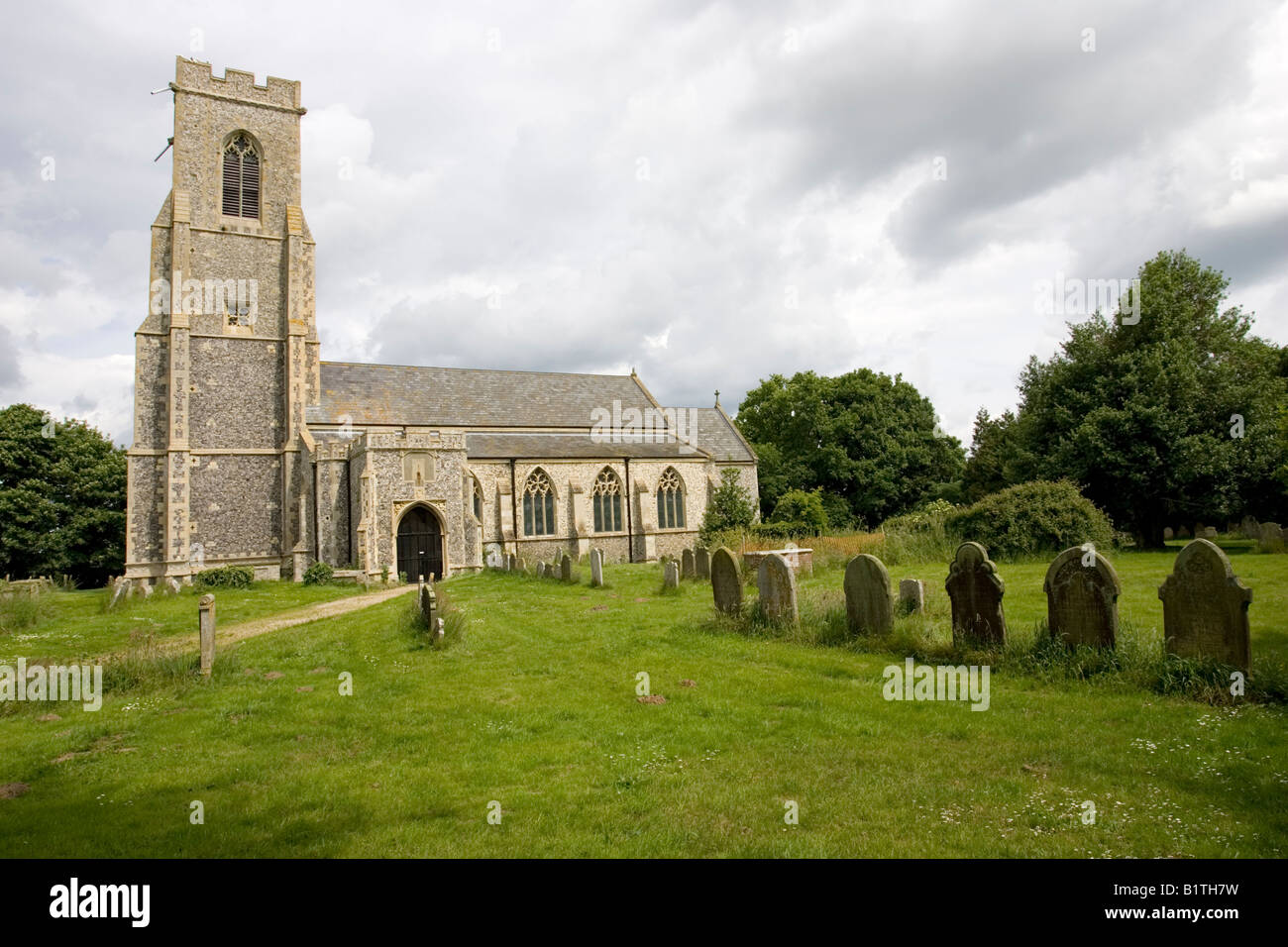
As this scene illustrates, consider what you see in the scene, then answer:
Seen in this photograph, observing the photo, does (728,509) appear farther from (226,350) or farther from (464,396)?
(226,350)

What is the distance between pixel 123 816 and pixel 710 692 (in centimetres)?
491

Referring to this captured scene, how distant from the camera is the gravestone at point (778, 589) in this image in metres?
10.0

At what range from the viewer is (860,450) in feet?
129

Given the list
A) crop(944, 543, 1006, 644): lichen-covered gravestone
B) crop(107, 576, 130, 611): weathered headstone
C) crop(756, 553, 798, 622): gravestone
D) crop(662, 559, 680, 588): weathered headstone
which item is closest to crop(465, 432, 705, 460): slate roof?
crop(107, 576, 130, 611): weathered headstone

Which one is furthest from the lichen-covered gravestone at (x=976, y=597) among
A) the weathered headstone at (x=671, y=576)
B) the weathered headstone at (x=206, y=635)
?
the weathered headstone at (x=206, y=635)

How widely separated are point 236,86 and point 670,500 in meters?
23.7

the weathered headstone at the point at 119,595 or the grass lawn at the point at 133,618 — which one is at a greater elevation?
the weathered headstone at the point at 119,595

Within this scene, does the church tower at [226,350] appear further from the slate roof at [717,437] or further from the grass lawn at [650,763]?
the slate roof at [717,437]

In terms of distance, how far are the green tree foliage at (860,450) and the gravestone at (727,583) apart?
26.8 meters

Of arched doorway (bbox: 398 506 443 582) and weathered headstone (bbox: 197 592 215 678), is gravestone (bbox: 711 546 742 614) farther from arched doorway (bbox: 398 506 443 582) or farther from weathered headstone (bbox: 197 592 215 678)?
arched doorway (bbox: 398 506 443 582)

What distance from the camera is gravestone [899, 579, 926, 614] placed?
34.0ft

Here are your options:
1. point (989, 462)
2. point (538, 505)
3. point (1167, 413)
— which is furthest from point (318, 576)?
point (989, 462)

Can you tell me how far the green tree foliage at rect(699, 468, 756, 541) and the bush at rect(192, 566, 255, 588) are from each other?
16.5m
